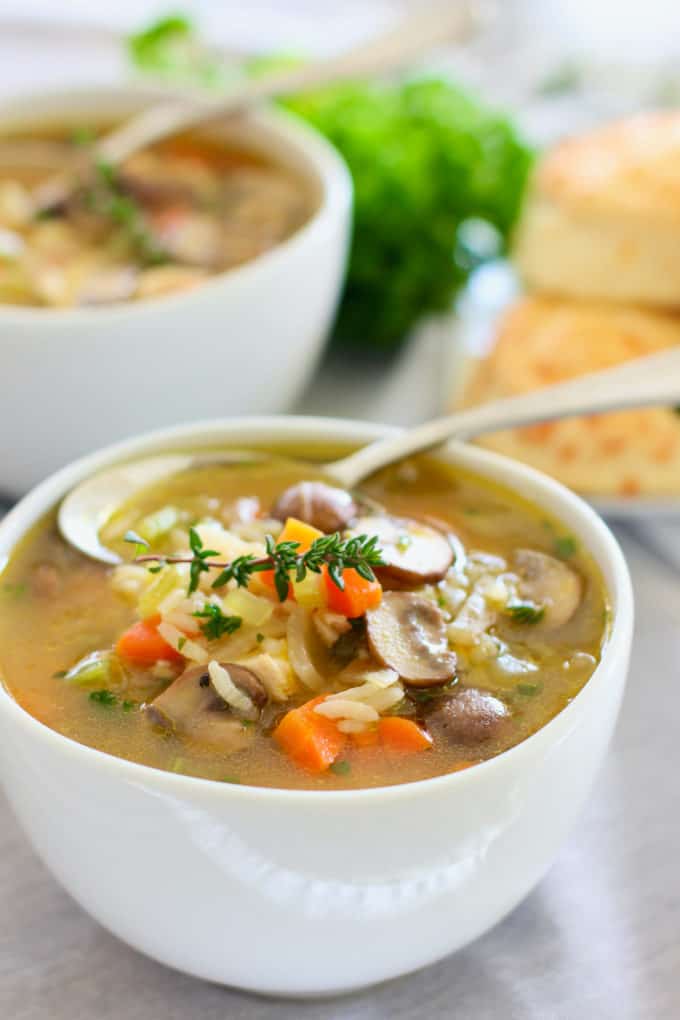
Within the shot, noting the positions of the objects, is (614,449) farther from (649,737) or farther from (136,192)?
(136,192)

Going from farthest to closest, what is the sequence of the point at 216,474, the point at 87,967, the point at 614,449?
the point at 614,449, the point at 216,474, the point at 87,967

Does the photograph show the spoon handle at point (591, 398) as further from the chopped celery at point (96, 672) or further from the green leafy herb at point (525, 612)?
the chopped celery at point (96, 672)

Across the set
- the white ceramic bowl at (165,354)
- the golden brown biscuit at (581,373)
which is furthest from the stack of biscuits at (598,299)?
the white ceramic bowl at (165,354)

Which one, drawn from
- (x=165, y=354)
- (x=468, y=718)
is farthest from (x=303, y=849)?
(x=165, y=354)

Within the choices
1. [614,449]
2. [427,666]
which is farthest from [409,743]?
[614,449]

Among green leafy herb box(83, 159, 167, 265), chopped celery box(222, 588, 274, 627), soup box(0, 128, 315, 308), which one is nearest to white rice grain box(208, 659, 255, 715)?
chopped celery box(222, 588, 274, 627)
